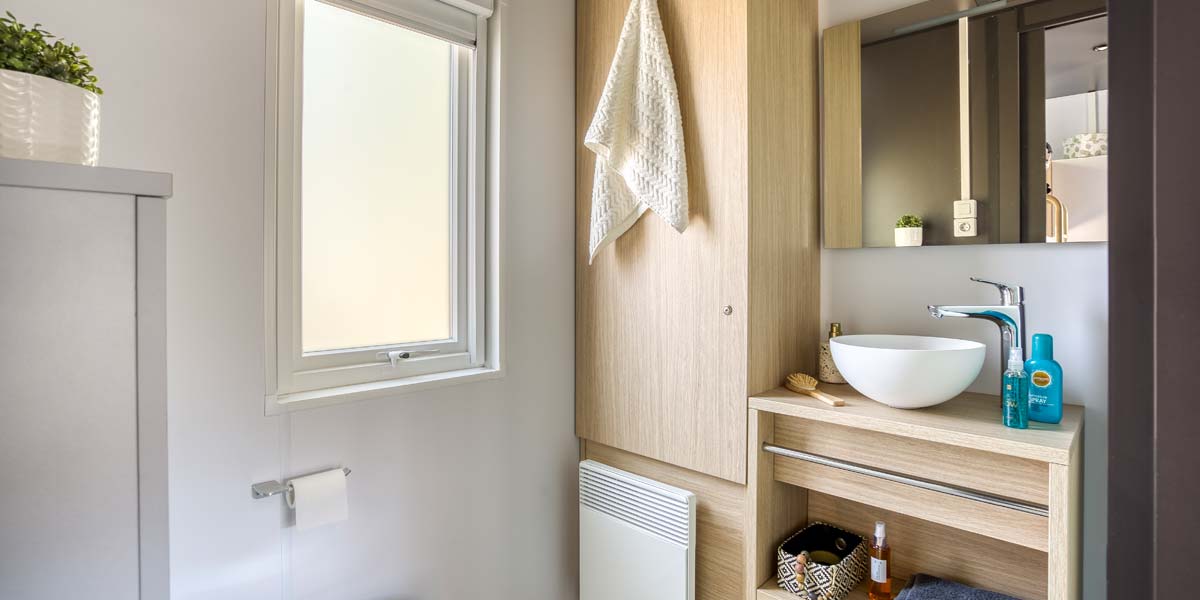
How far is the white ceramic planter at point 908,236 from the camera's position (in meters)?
1.55

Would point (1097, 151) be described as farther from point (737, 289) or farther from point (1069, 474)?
point (737, 289)

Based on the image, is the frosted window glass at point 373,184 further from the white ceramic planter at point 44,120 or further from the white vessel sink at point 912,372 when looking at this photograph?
the white vessel sink at point 912,372

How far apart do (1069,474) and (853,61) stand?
3.91 feet

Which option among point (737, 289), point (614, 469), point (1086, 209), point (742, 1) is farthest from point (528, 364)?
point (1086, 209)

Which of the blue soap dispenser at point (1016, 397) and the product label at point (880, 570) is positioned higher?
the blue soap dispenser at point (1016, 397)

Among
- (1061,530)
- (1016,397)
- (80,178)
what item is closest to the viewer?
(80,178)

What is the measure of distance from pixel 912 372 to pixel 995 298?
456mm

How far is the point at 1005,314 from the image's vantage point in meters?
1.32

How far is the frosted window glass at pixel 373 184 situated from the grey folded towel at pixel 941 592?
1.39m

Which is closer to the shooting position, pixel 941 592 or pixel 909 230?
pixel 941 592

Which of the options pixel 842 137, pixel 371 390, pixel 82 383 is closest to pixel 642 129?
pixel 842 137
